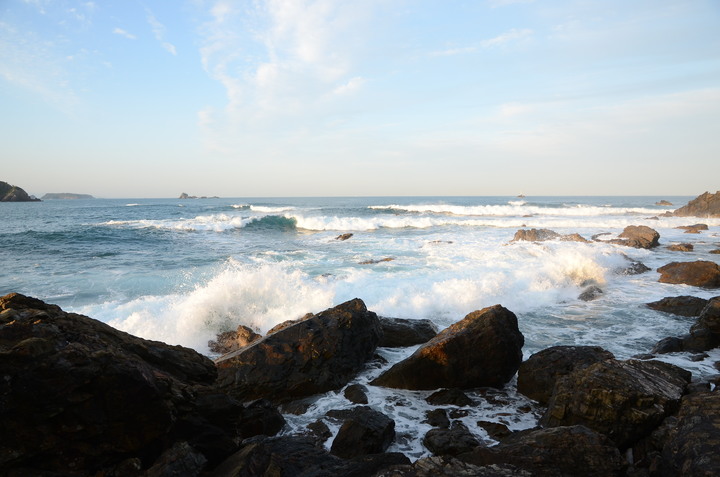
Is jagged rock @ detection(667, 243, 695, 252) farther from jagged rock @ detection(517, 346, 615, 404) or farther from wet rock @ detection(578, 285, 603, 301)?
jagged rock @ detection(517, 346, 615, 404)

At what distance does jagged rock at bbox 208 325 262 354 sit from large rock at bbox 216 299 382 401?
208cm

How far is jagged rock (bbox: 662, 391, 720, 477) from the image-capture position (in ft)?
9.14

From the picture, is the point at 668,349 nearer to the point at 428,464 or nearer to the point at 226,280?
the point at 428,464

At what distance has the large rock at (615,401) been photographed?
3715 millimetres

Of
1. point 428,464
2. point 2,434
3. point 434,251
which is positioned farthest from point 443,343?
point 434,251

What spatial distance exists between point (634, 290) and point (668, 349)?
17.4 ft

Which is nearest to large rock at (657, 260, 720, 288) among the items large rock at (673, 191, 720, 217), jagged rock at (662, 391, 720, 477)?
jagged rock at (662, 391, 720, 477)

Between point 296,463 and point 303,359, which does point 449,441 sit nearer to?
point 296,463

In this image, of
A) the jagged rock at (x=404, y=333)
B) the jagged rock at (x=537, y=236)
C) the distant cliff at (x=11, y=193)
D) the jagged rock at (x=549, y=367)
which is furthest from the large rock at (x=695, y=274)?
the distant cliff at (x=11, y=193)

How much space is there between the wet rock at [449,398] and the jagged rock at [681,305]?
6778 mm

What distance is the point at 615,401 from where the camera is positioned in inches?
148

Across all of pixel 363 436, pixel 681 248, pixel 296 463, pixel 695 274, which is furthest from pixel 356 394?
pixel 681 248

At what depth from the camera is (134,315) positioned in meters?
9.11

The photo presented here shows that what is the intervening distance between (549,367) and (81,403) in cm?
516
